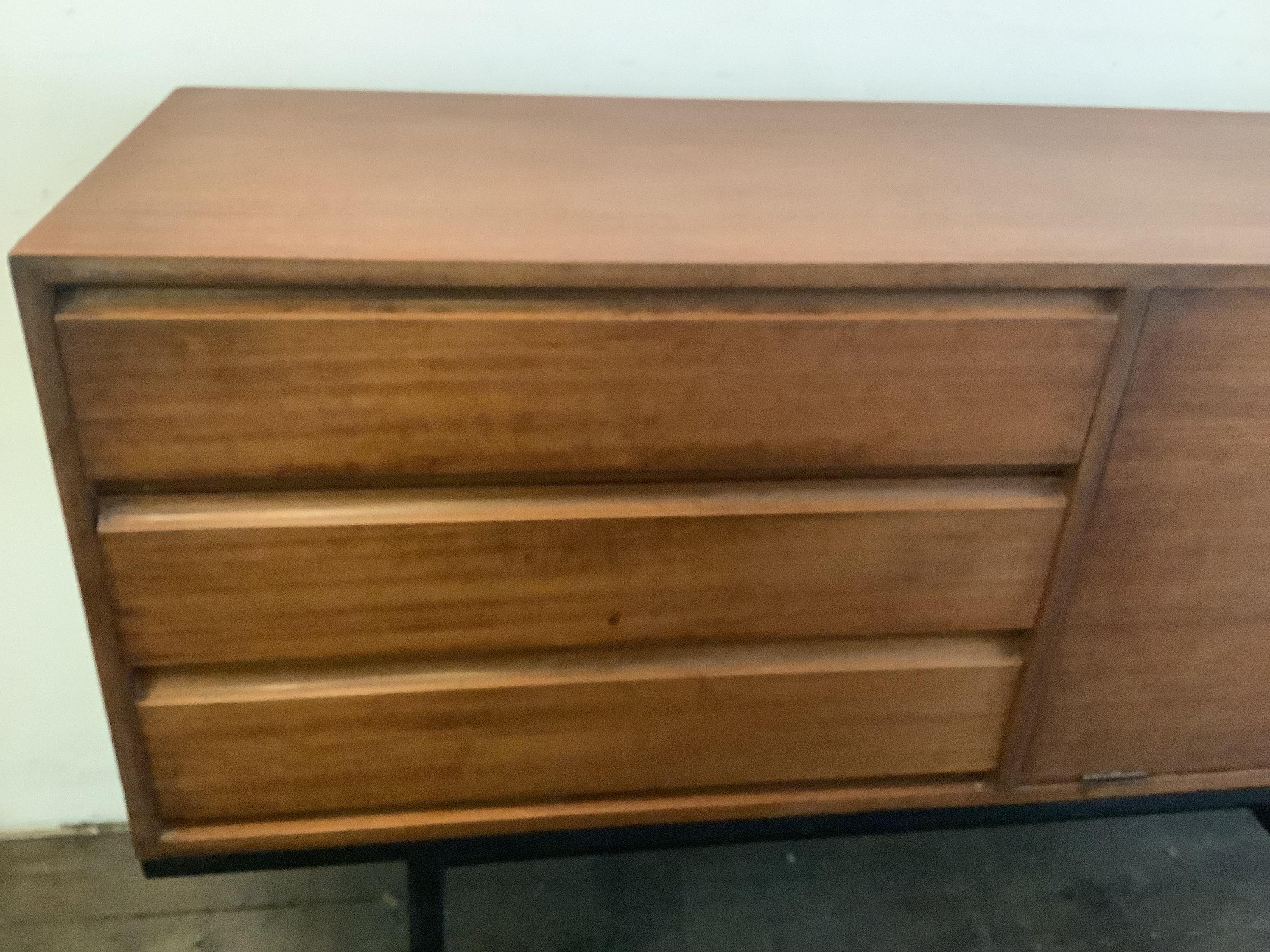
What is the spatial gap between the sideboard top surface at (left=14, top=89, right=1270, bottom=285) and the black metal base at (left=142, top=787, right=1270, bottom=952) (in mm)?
525

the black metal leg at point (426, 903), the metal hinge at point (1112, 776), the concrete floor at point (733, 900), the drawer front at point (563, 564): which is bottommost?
the concrete floor at point (733, 900)

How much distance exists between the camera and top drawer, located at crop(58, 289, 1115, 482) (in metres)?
0.65

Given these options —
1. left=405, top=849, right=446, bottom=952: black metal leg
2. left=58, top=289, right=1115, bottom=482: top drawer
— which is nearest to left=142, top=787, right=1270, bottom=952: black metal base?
left=405, top=849, right=446, bottom=952: black metal leg

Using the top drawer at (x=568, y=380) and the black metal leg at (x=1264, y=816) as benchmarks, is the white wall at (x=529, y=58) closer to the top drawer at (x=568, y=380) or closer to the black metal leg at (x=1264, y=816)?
the top drawer at (x=568, y=380)

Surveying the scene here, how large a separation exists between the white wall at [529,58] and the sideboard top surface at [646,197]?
5 cm

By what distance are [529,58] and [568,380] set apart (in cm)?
48

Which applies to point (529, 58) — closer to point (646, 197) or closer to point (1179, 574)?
point (646, 197)

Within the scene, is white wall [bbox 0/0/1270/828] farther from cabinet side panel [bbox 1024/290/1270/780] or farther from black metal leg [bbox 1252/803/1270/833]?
black metal leg [bbox 1252/803/1270/833]

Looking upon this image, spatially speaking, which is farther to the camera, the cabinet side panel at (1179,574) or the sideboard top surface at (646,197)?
the cabinet side panel at (1179,574)

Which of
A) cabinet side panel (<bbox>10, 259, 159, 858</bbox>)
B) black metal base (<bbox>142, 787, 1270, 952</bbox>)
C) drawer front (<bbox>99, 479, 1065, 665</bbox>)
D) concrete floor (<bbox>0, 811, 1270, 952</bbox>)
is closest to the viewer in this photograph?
cabinet side panel (<bbox>10, 259, 159, 858</bbox>)

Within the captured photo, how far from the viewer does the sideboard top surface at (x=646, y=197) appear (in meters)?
0.65

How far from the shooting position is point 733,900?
1.21 meters

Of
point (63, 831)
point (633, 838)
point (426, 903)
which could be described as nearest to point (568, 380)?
point (633, 838)

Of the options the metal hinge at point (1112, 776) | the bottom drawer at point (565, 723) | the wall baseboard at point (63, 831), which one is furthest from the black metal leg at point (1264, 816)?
Result: the wall baseboard at point (63, 831)
